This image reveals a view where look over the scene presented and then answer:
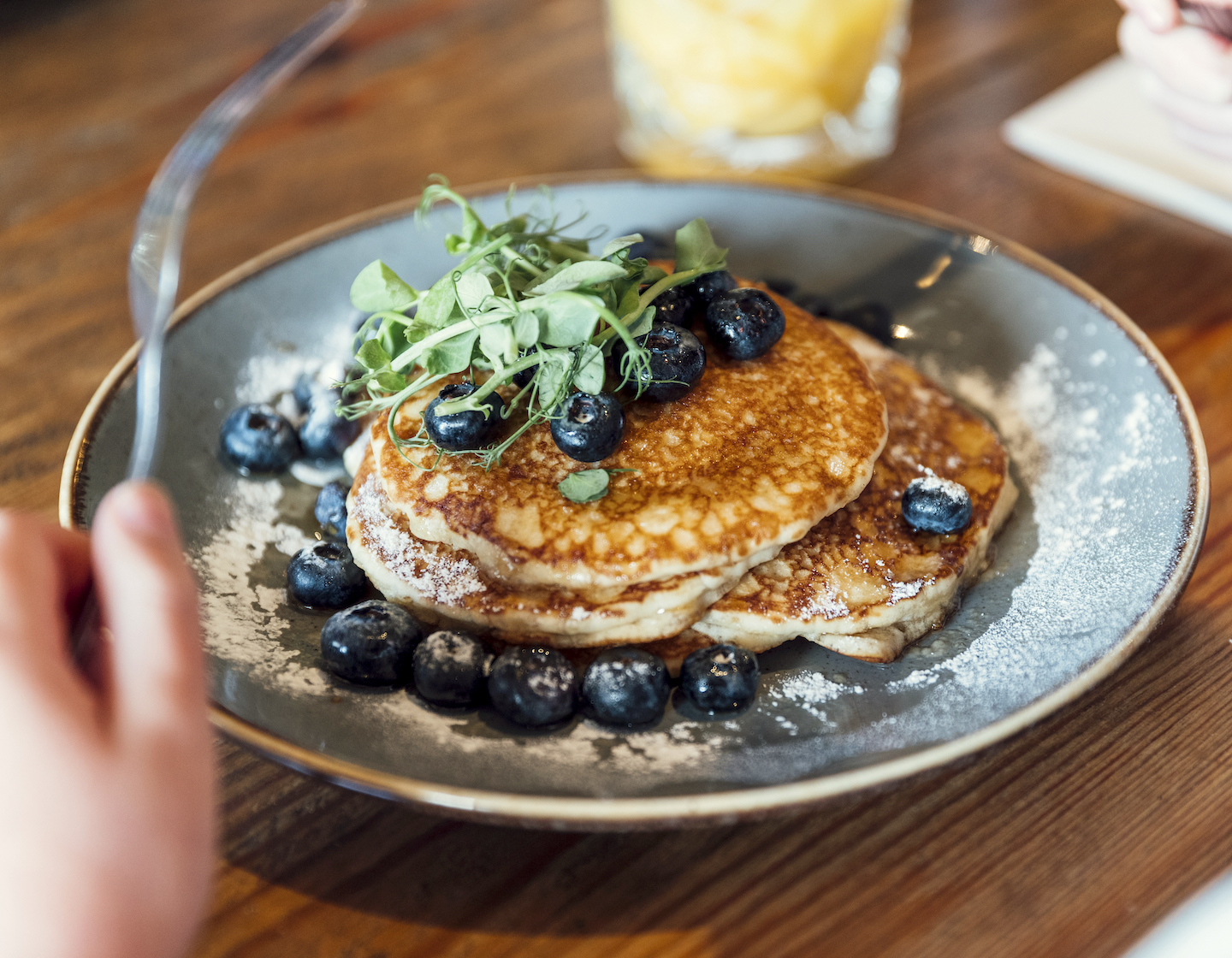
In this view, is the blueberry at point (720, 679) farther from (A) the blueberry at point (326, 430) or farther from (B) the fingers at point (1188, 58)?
(B) the fingers at point (1188, 58)

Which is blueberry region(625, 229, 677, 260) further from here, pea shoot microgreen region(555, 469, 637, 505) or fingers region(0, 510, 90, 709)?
fingers region(0, 510, 90, 709)

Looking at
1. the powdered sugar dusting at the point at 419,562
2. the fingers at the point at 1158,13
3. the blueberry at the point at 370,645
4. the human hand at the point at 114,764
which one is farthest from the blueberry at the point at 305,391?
the fingers at the point at 1158,13

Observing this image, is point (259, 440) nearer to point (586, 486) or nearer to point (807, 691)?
point (586, 486)

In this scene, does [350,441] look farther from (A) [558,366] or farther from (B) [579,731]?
(B) [579,731]

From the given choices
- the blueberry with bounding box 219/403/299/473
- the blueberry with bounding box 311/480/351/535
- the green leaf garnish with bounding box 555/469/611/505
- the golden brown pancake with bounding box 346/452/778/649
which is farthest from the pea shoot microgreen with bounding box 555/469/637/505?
the blueberry with bounding box 219/403/299/473

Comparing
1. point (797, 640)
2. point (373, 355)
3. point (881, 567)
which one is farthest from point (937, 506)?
point (373, 355)

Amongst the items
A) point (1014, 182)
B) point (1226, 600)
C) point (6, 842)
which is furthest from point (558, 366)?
point (1014, 182)
